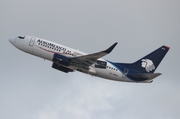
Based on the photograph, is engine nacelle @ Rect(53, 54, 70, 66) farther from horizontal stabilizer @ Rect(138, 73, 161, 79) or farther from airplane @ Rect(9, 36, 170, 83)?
horizontal stabilizer @ Rect(138, 73, 161, 79)

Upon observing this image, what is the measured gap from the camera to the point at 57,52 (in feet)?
284

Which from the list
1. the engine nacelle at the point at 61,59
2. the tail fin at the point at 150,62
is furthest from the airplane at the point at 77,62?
the tail fin at the point at 150,62

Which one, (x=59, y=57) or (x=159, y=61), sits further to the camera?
(x=159, y=61)

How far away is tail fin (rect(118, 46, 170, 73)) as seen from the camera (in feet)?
303

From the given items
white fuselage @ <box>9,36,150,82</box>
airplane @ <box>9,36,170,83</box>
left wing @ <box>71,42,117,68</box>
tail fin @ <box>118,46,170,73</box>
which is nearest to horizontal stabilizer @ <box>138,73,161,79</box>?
airplane @ <box>9,36,170,83</box>

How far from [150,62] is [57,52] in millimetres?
21453

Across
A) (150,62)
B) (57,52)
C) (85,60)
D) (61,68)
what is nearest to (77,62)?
(85,60)

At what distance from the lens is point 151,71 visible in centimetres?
9338

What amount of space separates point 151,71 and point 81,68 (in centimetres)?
1637

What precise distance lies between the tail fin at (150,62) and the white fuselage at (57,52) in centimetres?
391

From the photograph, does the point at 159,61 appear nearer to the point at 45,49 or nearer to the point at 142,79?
the point at 142,79

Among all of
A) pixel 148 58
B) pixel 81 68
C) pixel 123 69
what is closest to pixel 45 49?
pixel 81 68

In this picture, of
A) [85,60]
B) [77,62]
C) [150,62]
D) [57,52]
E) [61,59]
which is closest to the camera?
[85,60]

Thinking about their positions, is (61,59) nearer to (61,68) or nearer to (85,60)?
(61,68)
